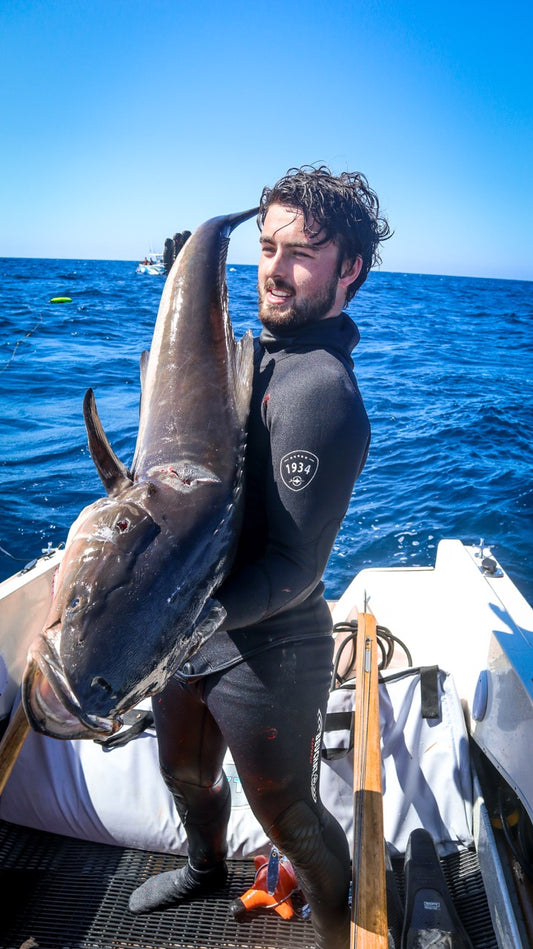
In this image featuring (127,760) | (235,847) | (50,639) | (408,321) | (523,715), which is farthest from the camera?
(408,321)

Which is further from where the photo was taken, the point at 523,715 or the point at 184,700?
the point at 523,715

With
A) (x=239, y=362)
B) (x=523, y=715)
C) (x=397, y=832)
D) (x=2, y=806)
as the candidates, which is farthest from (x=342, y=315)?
(x=2, y=806)

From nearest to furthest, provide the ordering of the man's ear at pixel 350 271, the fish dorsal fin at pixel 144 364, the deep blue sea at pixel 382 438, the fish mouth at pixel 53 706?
the fish mouth at pixel 53 706 → the fish dorsal fin at pixel 144 364 → the man's ear at pixel 350 271 → the deep blue sea at pixel 382 438

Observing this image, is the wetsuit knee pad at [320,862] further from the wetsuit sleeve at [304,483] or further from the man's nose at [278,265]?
the man's nose at [278,265]

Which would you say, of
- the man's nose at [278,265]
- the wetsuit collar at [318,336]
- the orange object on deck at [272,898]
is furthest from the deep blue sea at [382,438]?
the man's nose at [278,265]

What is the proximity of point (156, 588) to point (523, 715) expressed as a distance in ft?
5.91

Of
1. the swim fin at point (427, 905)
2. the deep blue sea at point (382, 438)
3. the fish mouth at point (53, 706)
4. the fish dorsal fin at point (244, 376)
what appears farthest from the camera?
the deep blue sea at point (382, 438)

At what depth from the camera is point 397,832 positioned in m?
2.74

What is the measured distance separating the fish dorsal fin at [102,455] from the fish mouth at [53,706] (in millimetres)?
426

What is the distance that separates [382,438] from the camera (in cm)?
1038

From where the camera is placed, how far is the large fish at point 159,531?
3.95 feet

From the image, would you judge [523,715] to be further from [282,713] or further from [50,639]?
[50,639]

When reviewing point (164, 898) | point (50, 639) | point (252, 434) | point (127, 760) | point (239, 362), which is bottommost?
point (164, 898)

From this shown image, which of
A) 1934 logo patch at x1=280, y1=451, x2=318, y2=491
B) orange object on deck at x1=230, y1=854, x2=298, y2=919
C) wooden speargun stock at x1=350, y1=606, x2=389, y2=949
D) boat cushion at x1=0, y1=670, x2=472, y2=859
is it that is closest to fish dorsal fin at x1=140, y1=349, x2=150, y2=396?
1934 logo patch at x1=280, y1=451, x2=318, y2=491
